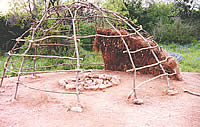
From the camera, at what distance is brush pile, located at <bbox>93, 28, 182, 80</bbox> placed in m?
4.21

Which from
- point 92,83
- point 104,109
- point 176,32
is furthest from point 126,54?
point 176,32

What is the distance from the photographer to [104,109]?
2.67 m

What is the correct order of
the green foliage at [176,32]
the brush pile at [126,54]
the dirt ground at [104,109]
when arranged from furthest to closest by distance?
the green foliage at [176,32] < the brush pile at [126,54] < the dirt ground at [104,109]

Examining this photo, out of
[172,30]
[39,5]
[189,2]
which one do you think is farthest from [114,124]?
[189,2]

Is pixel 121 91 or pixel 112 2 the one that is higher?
pixel 112 2

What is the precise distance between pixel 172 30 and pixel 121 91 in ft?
27.2

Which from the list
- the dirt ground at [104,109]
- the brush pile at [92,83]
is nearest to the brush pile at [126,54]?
the dirt ground at [104,109]

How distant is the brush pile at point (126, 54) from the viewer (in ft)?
13.8

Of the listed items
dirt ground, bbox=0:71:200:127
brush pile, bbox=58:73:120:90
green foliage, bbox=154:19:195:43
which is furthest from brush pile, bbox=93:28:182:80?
green foliage, bbox=154:19:195:43

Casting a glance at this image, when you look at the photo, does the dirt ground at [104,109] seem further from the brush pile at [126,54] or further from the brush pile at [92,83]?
the brush pile at [126,54]

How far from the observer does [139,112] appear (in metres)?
2.55

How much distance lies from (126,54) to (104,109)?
8.31ft

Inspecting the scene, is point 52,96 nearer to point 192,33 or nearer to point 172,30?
point 172,30

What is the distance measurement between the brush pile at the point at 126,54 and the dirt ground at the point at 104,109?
0.71 m
